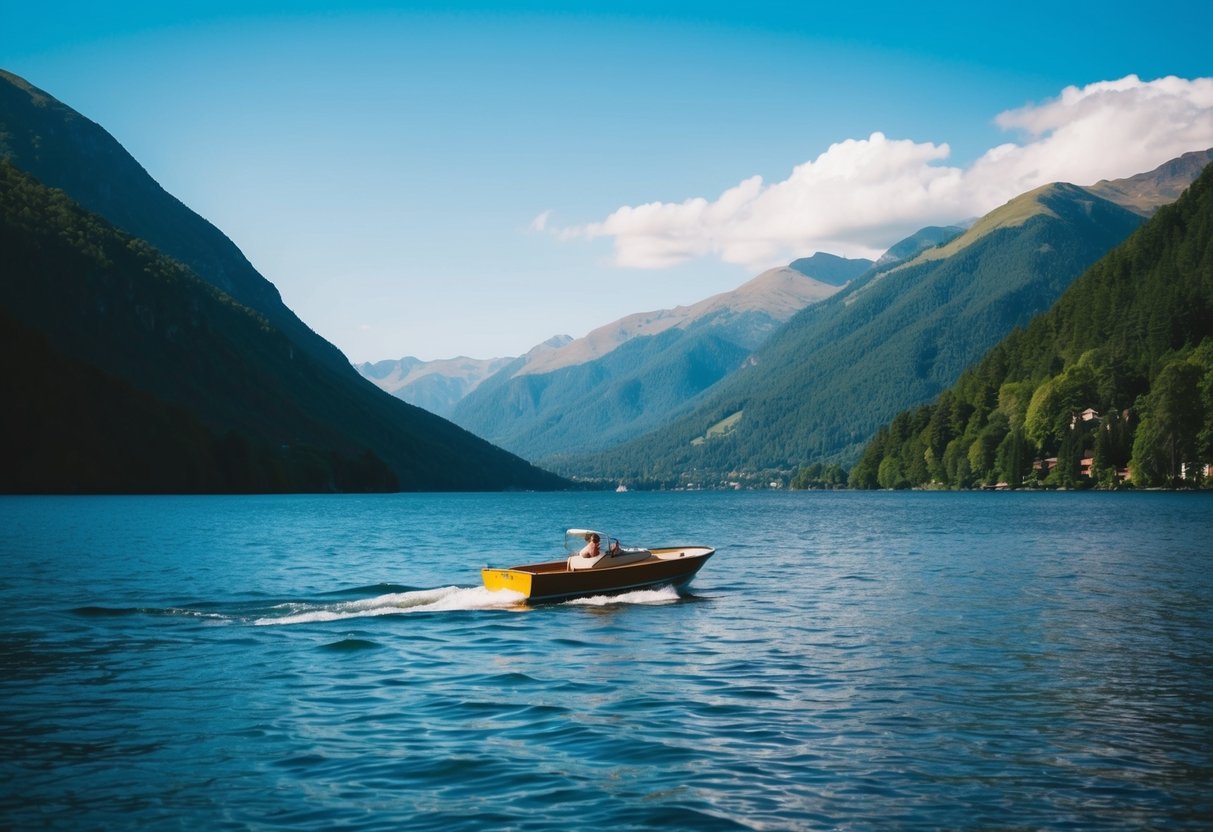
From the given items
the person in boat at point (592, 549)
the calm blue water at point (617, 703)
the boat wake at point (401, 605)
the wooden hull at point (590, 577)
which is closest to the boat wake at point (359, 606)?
the boat wake at point (401, 605)

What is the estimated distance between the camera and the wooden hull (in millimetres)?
45250

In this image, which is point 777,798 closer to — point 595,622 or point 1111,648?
point 1111,648

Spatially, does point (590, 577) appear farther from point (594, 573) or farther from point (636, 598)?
point (636, 598)

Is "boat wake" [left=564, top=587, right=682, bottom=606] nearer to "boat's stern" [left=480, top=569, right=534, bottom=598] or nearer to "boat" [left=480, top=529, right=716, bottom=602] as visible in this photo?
"boat" [left=480, top=529, right=716, bottom=602]

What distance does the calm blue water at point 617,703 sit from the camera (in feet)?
59.3

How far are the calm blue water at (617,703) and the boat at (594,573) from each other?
99cm

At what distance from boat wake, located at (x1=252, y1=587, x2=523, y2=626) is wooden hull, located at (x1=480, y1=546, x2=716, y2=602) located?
722 mm

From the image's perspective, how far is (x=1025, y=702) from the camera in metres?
25.3

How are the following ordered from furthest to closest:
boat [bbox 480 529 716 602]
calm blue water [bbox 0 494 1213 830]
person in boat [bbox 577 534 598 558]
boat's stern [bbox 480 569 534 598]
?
person in boat [bbox 577 534 598 558] → boat [bbox 480 529 716 602] → boat's stern [bbox 480 569 534 598] → calm blue water [bbox 0 494 1213 830]

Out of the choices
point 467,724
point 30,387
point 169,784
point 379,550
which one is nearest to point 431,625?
point 467,724

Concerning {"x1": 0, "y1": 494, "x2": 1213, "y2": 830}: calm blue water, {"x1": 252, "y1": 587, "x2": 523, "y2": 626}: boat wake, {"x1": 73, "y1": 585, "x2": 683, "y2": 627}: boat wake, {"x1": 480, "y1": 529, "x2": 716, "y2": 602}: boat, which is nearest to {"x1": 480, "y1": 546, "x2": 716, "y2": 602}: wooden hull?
{"x1": 480, "y1": 529, "x2": 716, "y2": 602}: boat

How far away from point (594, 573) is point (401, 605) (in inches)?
347

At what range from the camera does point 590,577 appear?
46.3 metres

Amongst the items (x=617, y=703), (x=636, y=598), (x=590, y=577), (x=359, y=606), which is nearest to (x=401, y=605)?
(x=359, y=606)
